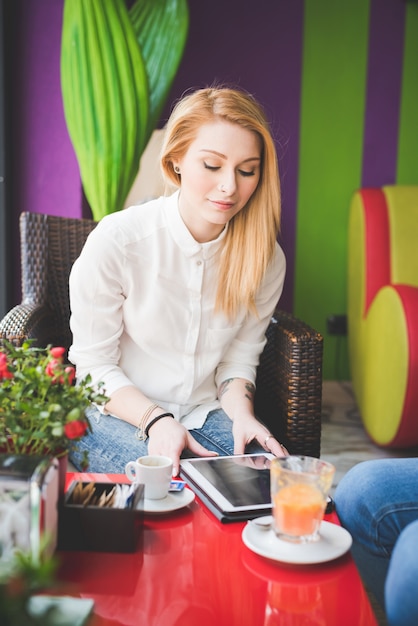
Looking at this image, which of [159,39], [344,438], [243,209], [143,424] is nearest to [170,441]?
[143,424]

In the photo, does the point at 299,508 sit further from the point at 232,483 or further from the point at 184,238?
the point at 184,238

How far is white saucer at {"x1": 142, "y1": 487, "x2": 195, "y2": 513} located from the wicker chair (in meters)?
0.48

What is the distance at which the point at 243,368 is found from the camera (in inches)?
60.5

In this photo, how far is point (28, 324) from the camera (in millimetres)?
1479

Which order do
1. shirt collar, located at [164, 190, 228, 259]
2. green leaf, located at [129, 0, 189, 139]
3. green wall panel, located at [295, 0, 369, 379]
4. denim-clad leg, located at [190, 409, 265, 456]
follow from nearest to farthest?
denim-clad leg, located at [190, 409, 265, 456] → shirt collar, located at [164, 190, 228, 259] → green leaf, located at [129, 0, 189, 139] → green wall panel, located at [295, 0, 369, 379]

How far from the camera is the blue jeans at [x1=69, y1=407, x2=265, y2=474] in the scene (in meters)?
1.30

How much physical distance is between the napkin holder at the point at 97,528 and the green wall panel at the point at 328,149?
2.62 m

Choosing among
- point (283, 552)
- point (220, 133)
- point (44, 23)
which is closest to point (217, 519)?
point (283, 552)

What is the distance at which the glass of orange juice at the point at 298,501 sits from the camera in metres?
0.83

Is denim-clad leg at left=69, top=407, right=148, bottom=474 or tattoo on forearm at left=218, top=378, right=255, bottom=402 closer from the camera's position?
denim-clad leg at left=69, top=407, right=148, bottom=474

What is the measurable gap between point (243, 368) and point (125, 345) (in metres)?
0.27

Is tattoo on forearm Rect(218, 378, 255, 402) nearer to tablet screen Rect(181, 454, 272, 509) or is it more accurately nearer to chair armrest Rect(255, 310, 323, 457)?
chair armrest Rect(255, 310, 323, 457)

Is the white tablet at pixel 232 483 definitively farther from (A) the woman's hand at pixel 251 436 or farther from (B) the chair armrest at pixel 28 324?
(B) the chair armrest at pixel 28 324

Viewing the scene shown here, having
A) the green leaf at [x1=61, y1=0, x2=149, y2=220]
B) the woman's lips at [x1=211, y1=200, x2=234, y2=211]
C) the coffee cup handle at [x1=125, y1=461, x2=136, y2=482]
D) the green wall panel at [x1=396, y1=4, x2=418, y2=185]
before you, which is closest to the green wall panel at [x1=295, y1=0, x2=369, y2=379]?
the green wall panel at [x1=396, y1=4, x2=418, y2=185]
